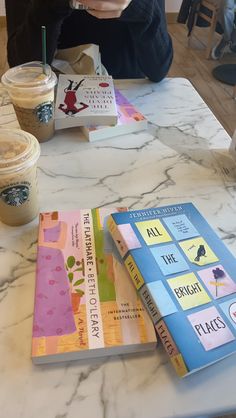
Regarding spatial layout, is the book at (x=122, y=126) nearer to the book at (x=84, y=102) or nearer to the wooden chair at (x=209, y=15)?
the book at (x=84, y=102)

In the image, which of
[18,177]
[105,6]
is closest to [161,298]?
[18,177]

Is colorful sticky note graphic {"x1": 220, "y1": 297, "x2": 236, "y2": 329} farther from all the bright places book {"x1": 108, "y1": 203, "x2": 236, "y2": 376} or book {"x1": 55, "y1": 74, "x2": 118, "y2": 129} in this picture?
book {"x1": 55, "y1": 74, "x2": 118, "y2": 129}

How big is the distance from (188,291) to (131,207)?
0.20 meters

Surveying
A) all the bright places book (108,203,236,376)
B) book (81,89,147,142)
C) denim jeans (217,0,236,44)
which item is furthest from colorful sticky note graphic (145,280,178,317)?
denim jeans (217,0,236,44)

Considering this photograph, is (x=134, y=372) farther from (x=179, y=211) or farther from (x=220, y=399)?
(x=179, y=211)

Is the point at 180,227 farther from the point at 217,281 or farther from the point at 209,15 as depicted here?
the point at 209,15

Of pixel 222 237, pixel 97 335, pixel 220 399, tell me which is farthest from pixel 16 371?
pixel 222 237

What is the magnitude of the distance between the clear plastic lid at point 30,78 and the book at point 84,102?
66 millimetres

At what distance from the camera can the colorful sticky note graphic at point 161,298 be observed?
0.40 metres

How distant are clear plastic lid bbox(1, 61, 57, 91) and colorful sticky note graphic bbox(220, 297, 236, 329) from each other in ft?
1.53

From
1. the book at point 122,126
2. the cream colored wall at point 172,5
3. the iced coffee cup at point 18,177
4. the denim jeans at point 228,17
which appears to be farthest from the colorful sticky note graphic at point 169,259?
the cream colored wall at point 172,5

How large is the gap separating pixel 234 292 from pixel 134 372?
15cm

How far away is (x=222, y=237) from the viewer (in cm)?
54

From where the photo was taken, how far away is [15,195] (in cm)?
51
